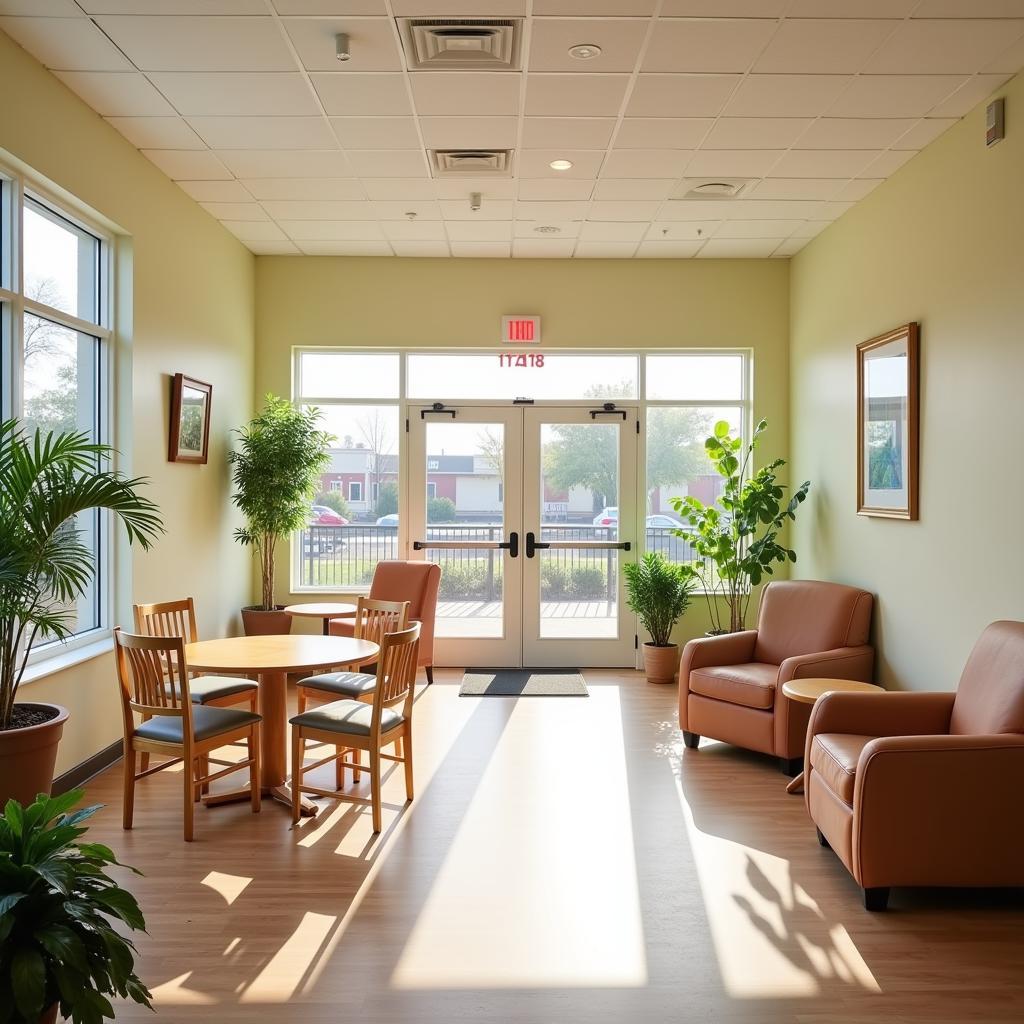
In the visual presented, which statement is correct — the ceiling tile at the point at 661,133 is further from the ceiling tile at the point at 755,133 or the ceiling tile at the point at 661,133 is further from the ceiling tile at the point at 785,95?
the ceiling tile at the point at 785,95

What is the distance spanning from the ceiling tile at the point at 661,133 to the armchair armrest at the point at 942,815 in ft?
11.2

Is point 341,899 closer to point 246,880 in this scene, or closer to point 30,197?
point 246,880

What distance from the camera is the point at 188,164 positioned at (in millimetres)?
5527

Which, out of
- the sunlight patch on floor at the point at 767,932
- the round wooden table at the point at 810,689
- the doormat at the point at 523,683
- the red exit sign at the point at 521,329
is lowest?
the sunlight patch on floor at the point at 767,932


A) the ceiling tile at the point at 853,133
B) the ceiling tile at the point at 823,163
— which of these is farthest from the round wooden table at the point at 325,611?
the ceiling tile at the point at 853,133

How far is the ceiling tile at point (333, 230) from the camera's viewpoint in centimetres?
674

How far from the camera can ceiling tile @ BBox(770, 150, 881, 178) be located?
5285 mm

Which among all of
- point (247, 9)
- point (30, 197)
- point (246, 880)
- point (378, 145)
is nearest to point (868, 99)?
point (378, 145)

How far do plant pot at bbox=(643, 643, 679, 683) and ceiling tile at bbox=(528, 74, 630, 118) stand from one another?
4236 mm

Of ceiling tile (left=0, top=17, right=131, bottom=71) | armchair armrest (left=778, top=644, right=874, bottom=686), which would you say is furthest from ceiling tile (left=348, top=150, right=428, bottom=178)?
armchair armrest (left=778, top=644, right=874, bottom=686)

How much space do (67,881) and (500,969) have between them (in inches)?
55.8

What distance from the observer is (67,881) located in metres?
2.14

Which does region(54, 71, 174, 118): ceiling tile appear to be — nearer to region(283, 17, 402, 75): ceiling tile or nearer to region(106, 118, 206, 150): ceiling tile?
region(106, 118, 206, 150): ceiling tile

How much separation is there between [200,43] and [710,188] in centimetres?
334
